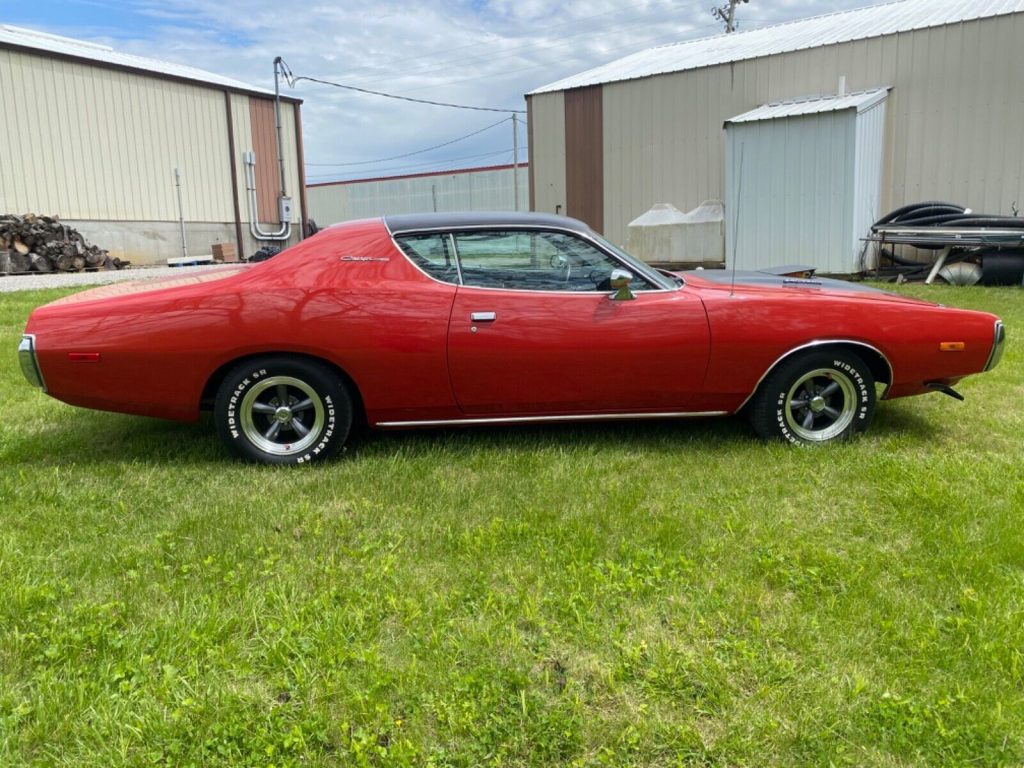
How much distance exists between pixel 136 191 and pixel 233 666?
22699mm

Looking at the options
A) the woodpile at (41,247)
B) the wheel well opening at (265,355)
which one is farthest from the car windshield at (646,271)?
the woodpile at (41,247)

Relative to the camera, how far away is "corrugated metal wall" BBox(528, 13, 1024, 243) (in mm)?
13875

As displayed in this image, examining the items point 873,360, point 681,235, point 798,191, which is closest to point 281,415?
point 873,360

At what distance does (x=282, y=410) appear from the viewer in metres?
4.08

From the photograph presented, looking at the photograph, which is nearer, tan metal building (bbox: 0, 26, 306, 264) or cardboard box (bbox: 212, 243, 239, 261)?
tan metal building (bbox: 0, 26, 306, 264)

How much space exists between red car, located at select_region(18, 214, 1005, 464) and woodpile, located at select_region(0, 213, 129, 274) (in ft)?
52.3

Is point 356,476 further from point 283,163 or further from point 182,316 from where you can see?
point 283,163

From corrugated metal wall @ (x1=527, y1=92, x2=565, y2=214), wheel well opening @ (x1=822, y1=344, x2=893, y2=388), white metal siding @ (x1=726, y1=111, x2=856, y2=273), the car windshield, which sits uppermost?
corrugated metal wall @ (x1=527, y1=92, x2=565, y2=214)

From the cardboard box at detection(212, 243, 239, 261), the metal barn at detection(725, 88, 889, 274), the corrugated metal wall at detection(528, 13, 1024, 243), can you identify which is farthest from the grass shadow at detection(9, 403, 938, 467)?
the cardboard box at detection(212, 243, 239, 261)

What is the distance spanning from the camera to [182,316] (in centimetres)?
392

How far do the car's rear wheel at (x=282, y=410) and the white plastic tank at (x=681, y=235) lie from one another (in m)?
14.0

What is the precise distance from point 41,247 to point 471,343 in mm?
17792

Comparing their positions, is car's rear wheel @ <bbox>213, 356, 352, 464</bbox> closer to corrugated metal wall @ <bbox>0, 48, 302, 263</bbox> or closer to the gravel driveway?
the gravel driveway

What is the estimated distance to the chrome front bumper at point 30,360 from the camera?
3896 mm
